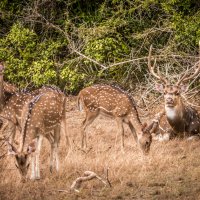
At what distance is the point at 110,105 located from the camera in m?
11.2

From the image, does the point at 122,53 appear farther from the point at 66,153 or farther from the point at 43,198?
the point at 43,198

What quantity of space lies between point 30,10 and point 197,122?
528cm

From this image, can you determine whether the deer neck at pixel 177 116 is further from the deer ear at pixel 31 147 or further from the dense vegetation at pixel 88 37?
the deer ear at pixel 31 147

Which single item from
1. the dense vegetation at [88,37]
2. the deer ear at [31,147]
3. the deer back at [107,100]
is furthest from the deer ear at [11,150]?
the dense vegetation at [88,37]

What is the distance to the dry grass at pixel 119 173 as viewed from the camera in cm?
792

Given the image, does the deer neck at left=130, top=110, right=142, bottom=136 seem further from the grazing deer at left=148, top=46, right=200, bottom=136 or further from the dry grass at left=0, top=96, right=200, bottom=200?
the grazing deer at left=148, top=46, right=200, bottom=136

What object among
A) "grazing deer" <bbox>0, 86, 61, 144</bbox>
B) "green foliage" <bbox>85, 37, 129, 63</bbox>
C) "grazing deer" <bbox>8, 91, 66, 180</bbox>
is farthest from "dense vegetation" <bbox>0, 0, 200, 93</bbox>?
"grazing deer" <bbox>8, 91, 66, 180</bbox>

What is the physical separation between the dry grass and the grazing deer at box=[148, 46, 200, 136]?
38 cm

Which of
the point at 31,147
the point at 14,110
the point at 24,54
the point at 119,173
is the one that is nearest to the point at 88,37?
the point at 24,54

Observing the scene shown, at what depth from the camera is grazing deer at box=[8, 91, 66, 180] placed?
8203 millimetres

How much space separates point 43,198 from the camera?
778cm

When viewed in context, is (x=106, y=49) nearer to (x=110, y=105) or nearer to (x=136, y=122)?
(x=110, y=105)

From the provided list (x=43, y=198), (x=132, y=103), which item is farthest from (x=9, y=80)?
(x=43, y=198)

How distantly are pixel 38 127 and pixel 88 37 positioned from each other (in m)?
5.62
